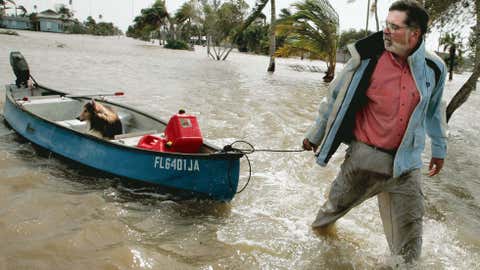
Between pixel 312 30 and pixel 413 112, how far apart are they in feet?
60.8

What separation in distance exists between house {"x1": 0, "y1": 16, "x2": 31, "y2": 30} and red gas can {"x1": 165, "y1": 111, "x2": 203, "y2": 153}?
86.8m

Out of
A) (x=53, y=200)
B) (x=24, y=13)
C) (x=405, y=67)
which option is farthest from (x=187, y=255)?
(x=24, y=13)

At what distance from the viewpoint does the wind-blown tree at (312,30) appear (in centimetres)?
1995

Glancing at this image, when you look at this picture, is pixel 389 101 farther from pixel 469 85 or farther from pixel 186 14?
pixel 186 14

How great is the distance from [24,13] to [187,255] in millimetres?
109567

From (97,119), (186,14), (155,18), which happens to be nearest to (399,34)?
(97,119)

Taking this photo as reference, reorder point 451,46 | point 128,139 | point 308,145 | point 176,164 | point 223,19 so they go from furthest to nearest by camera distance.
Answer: point 223,19 < point 451,46 < point 128,139 < point 176,164 < point 308,145

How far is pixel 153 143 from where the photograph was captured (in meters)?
5.62

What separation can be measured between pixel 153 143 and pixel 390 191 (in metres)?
3.48

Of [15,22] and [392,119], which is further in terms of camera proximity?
[15,22]

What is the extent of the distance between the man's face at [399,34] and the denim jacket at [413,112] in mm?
69

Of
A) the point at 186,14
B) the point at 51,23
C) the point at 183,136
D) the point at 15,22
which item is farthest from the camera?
the point at 51,23

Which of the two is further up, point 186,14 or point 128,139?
point 186,14

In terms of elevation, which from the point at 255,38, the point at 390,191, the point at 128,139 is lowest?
the point at 128,139
